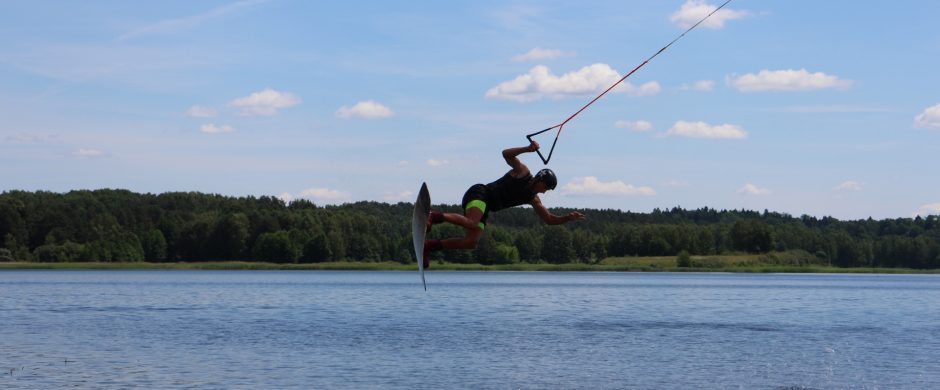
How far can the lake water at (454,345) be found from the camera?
38.0 m

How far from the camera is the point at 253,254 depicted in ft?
652

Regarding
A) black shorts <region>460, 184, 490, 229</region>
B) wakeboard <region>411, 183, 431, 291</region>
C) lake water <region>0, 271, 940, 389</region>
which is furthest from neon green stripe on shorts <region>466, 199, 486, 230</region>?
lake water <region>0, 271, 940, 389</region>

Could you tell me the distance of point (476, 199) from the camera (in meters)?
17.9

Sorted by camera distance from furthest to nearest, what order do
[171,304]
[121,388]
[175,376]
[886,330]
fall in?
[171,304]
[886,330]
[175,376]
[121,388]

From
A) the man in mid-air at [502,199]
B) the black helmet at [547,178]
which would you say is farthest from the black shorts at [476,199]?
the black helmet at [547,178]

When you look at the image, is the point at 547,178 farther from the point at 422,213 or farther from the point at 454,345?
the point at 454,345

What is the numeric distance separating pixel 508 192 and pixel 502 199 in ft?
0.57

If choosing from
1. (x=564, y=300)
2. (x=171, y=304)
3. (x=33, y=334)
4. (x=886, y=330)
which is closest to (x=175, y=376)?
(x=33, y=334)

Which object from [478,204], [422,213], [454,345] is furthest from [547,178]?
[454,345]

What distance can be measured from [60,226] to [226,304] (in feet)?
380

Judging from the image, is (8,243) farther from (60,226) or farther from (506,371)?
(506,371)

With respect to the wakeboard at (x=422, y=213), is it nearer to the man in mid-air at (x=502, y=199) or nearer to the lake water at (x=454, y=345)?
the man in mid-air at (x=502, y=199)

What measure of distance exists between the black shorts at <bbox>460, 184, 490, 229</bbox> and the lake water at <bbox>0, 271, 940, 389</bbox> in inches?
732

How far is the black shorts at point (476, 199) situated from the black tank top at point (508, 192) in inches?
2.8
